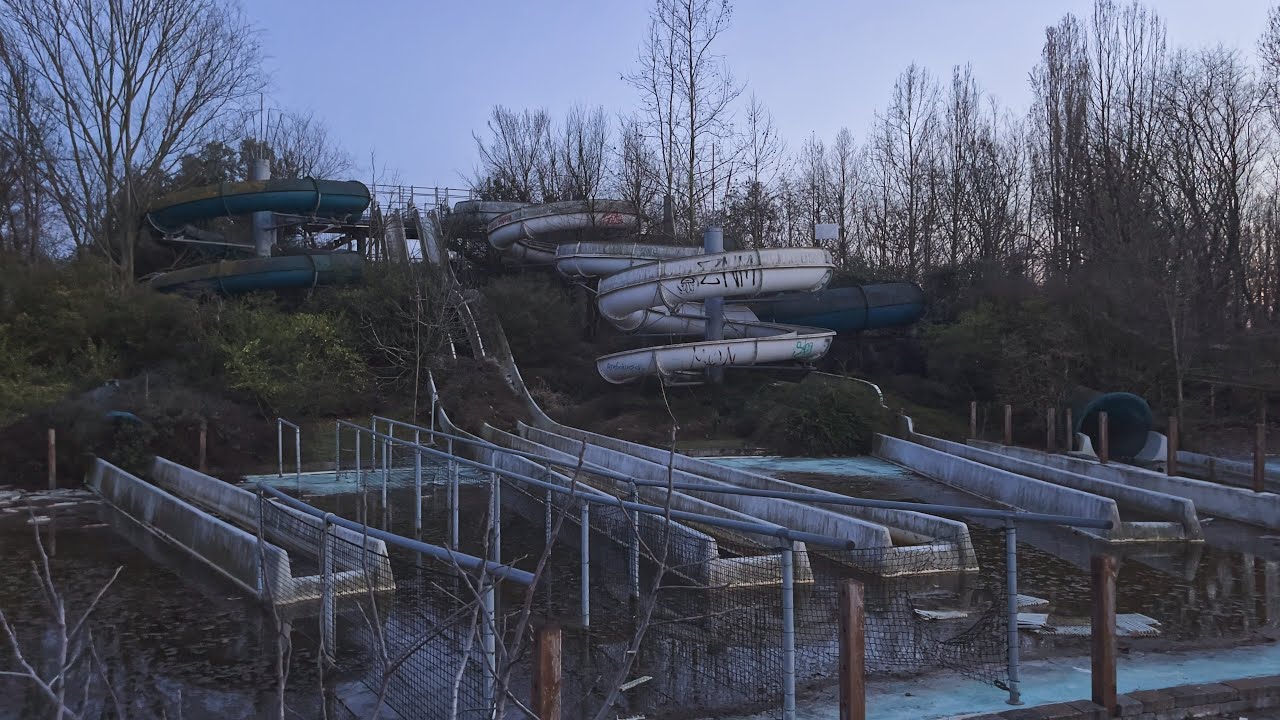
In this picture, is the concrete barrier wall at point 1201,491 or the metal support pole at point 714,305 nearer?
the concrete barrier wall at point 1201,491

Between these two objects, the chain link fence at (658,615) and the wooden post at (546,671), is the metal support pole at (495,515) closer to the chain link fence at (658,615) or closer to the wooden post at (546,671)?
the chain link fence at (658,615)

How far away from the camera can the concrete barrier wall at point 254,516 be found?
8992 mm

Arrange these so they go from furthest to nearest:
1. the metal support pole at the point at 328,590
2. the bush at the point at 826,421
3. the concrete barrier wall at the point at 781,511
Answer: the bush at the point at 826,421 < the concrete barrier wall at the point at 781,511 < the metal support pole at the point at 328,590

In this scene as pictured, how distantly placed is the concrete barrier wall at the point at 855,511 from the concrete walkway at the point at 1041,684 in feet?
7.57

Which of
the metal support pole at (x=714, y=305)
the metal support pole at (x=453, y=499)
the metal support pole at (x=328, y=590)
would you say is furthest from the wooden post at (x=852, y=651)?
the metal support pole at (x=714, y=305)

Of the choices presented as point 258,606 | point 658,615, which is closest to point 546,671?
point 658,615

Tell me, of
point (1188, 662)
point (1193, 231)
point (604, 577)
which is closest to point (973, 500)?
point (604, 577)

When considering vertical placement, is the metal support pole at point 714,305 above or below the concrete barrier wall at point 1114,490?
above

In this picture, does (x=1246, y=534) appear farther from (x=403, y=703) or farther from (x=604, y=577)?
(x=403, y=703)

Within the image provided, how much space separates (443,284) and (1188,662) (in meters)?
20.9

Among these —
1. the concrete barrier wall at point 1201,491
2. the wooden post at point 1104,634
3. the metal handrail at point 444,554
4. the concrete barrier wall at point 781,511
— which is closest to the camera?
the metal handrail at point 444,554

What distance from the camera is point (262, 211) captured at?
29.0m

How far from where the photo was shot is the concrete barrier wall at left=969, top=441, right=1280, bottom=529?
1262cm

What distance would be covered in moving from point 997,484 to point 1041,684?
8.42 metres
